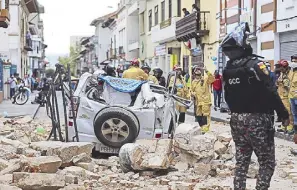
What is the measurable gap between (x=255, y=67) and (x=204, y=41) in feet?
79.9

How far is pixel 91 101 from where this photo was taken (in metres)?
10.5

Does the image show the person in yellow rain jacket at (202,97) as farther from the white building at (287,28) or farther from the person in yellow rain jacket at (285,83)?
the white building at (287,28)

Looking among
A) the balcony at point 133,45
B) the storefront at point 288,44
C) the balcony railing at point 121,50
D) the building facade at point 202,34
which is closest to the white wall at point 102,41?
the balcony railing at point 121,50

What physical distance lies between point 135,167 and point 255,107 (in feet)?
8.77

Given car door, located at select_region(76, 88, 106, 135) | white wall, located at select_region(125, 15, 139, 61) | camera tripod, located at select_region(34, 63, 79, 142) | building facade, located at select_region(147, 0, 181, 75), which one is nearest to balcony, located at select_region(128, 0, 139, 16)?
white wall, located at select_region(125, 15, 139, 61)

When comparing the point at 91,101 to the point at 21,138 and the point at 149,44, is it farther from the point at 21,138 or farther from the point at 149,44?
the point at 149,44

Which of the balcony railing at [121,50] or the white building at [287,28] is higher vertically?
the balcony railing at [121,50]

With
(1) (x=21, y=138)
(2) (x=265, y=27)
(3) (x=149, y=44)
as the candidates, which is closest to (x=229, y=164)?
(1) (x=21, y=138)

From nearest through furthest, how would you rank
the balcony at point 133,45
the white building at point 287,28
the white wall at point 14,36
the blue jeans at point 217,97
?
the white building at point 287,28, the blue jeans at point 217,97, the white wall at point 14,36, the balcony at point 133,45

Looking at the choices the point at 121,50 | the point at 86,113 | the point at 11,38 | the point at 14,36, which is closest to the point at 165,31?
the point at 14,36

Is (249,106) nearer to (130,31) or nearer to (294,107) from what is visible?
(294,107)

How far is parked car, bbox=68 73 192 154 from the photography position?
9.99 m

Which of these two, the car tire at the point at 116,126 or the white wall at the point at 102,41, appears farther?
the white wall at the point at 102,41

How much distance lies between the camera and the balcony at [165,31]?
1399 inches
